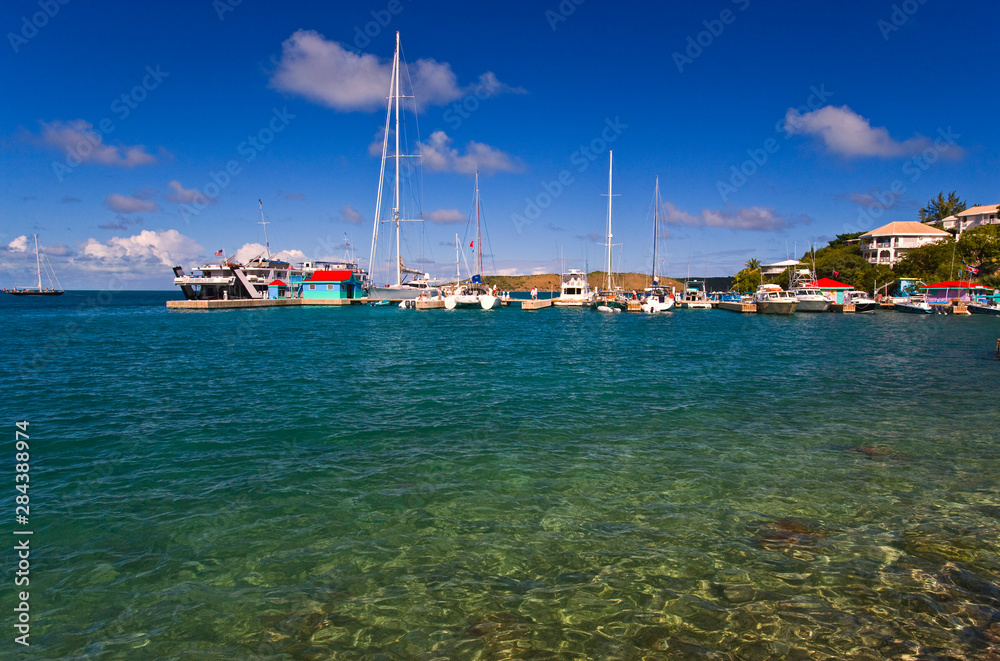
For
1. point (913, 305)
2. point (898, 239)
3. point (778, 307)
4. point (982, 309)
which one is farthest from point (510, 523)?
point (898, 239)

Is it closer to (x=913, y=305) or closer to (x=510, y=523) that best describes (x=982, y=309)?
→ (x=913, y=305)

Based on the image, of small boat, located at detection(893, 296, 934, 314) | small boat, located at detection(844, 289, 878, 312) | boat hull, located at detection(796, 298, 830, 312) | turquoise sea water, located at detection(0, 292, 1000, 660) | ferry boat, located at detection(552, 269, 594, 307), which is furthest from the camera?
ferry boat, located at detection(552, 269, 594, 307)

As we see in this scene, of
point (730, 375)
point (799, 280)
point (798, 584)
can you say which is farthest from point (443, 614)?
point (799, 280)

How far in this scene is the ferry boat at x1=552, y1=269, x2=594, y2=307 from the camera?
92.9 m

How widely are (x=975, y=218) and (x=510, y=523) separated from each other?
452 feet

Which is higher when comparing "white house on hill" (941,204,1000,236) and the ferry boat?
"white house on hill" (941,204,1000,236)

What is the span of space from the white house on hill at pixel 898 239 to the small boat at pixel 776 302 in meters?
38.0

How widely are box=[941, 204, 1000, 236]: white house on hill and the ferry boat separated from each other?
234 ft

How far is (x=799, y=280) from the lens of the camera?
9212 centimetres

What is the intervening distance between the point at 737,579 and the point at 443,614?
382 centimetres

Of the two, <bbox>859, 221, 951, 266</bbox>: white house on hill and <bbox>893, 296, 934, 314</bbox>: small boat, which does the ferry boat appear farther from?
<bbox>859, 221, 951, 266</bbox>: white house on hill

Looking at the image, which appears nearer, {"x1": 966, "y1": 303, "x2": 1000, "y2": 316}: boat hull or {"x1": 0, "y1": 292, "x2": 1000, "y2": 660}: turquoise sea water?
{"x1": 0, "y1": 292, "x2": 1000, "y2": 660}: turquoise sea water

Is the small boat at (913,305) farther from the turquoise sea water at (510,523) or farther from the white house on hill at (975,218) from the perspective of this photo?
the turquoise sea water at (510,523)

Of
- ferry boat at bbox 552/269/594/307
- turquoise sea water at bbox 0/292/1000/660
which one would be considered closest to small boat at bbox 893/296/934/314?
ferry boat at bbox 552/269/594/307
